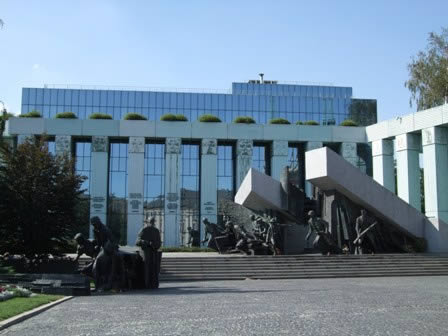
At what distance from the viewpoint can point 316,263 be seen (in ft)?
67.3

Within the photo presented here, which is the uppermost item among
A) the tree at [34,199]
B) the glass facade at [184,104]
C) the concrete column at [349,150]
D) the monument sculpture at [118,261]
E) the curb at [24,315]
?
the glass facade at [184,104]

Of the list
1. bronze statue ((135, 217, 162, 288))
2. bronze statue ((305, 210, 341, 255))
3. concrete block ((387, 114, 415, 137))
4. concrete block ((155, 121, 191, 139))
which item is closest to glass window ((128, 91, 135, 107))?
concrete block ((155, 121, 191, 139))

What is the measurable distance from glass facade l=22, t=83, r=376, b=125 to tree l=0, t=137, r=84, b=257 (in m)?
42.4

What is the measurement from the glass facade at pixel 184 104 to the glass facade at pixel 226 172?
14.8 m

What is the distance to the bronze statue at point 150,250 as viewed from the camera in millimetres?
14891

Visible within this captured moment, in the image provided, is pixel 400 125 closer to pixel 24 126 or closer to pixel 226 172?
Result: pixel 226 172

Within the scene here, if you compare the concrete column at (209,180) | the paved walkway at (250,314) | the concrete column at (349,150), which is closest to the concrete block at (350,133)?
the concrete column at (349,150)

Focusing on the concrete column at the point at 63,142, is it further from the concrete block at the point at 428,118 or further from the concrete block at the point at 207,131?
the concrete block at the point at 428,118

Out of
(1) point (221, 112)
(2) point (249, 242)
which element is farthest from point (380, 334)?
(1) point (221, 112)

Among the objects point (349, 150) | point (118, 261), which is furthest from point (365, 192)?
point (349, 150)

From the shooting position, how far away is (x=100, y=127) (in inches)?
1651

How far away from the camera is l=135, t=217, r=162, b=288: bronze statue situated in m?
14.9

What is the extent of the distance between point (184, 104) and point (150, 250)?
48662 mm

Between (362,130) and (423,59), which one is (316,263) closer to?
(423,59)
